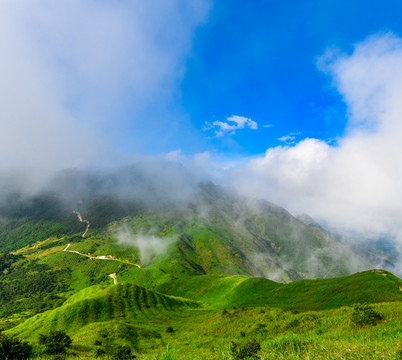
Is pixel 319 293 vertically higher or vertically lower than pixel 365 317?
lower

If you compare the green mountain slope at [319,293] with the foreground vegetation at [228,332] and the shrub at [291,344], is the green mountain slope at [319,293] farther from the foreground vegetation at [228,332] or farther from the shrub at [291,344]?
the shrub at [291,344]

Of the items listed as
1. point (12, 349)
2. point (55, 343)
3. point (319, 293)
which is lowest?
point (319, 293)

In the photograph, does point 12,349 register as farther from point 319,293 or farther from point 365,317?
point 319,293

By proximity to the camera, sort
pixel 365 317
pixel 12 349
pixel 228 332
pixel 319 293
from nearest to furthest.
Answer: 1. pixel 12 349
2. pixel 365 317
3. pixel 228 332
4. pixel 319 293

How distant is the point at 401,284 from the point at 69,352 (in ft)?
329

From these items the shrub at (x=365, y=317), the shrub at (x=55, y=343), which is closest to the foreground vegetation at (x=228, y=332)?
the shrub at (x=365, y=317)

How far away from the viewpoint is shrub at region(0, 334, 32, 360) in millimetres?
21825

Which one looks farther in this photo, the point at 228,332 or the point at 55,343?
the point at 228,332

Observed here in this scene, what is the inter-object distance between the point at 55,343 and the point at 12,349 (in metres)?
5.89

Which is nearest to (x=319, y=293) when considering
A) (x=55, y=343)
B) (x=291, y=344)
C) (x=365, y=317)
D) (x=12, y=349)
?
(x=365, y=317)

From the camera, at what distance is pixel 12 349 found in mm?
23016

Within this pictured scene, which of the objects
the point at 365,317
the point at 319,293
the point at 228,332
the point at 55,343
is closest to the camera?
the point at 365,317

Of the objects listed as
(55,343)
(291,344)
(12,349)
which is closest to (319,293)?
(55,343)

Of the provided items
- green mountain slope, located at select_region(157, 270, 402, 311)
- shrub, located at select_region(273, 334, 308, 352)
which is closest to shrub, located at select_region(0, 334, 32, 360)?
shrub, located at select_region(273, 334, 308, 352)
